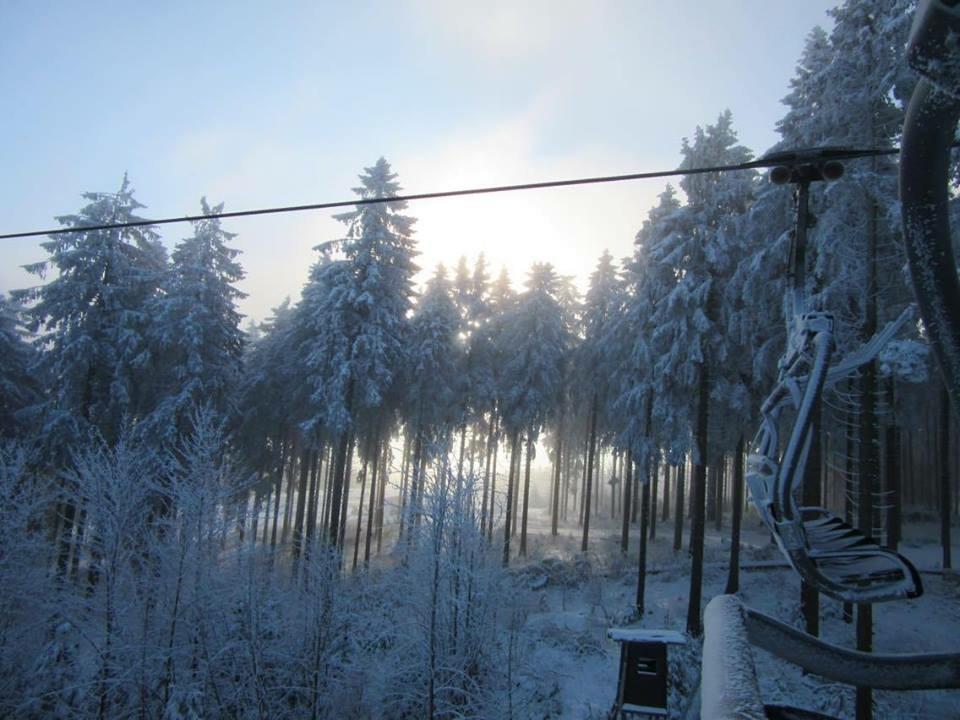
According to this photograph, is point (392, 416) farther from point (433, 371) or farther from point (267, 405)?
point (267, 405)

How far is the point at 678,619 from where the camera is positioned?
19906 mm

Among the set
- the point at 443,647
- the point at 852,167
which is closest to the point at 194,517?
the point at 443,647

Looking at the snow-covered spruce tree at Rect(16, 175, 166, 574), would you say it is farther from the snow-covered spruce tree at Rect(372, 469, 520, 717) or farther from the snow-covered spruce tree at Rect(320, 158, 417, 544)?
the snow-covered spruce tree at Rect(372, 469, 520, 717)

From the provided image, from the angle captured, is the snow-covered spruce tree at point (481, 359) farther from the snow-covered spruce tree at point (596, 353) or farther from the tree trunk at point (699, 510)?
the tree trunk at point (699, 510)

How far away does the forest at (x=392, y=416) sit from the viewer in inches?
538

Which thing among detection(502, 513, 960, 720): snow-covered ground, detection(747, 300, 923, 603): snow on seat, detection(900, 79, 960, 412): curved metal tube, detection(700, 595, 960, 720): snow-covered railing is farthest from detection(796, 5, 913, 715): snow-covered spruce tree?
detection(900, 79, 960, 412): curved metal tube

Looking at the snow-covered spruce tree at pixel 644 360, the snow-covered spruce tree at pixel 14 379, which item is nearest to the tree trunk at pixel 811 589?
the snow-covered spruce tree at pixel 644 360

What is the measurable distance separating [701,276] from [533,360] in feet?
37.6

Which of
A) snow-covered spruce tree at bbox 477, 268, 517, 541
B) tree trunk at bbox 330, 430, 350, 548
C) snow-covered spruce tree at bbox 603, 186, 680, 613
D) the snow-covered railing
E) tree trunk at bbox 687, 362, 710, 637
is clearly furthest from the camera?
snow-covered spruce tree at bbox 477, 268, 517, 541

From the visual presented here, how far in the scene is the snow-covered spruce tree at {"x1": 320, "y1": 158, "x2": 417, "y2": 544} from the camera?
78.5 ft

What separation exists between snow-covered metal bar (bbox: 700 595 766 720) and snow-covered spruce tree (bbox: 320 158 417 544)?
2247 centimetres

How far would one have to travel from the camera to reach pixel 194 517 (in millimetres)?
14039

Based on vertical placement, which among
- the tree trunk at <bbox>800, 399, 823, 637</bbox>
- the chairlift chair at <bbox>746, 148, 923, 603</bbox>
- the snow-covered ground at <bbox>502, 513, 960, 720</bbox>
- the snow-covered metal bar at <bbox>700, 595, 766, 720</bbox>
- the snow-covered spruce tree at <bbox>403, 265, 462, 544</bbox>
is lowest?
the snow-covered ground at <bbox>502, 513, 960, 720</bbox>

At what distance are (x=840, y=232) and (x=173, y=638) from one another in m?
19.9
